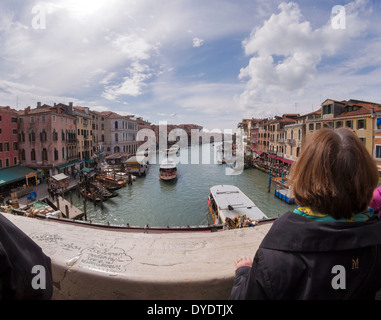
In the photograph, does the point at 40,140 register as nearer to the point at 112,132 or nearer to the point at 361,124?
the point at 112,132

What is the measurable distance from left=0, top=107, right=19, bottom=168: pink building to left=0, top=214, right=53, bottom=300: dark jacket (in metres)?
21.5

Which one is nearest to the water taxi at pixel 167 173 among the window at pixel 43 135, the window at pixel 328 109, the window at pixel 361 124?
the window at pixel 43 135

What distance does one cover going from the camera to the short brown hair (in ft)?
2.54

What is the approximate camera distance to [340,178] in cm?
79

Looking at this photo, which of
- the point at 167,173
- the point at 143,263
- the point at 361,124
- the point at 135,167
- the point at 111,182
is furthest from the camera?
the point at 135,167

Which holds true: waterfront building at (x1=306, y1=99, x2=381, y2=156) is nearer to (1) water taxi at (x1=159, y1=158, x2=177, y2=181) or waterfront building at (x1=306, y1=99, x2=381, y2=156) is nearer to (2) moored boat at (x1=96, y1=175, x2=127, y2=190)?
(1) water taxi at (x1=159, y1=158, x2=177, y2=181)

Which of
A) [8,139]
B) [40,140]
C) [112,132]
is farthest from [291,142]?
[112,132]

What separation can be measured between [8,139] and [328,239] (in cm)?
2379

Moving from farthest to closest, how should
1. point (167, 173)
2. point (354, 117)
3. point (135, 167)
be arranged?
point (135, 167) → point (167, 173) → point (354, 117)

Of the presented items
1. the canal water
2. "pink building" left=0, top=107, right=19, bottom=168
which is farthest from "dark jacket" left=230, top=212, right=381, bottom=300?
"pink building" left=0, top=107, right=19, bottom=168

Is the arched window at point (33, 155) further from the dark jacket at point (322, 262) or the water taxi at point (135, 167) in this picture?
the dark jacket at point (322, 262)

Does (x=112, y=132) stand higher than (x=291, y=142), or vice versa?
(x=112, y=132)
